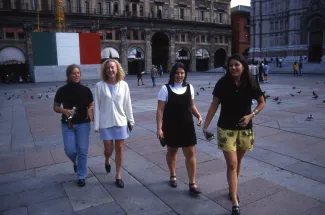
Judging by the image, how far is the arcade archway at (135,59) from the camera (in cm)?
4654

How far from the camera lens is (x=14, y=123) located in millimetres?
10023

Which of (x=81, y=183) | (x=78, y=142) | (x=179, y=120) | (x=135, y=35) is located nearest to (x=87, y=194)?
(x=81, y=183)

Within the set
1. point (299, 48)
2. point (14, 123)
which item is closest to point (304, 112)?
point (14, 123)

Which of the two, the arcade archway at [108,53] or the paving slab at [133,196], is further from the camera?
the arcade archway at [108,53]

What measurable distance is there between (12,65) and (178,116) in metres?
40.8

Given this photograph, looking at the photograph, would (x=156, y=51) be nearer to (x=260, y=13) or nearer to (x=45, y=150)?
(x=260, y=13)

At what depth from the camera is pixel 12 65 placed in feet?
128

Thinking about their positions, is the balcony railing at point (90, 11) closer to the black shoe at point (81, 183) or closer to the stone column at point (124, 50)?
the stone column at point (124, 50)

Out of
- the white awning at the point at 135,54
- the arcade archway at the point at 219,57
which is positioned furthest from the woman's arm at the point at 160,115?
the arcade archway at the point at 219,57

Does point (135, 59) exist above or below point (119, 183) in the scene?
above

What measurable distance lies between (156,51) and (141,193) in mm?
49784

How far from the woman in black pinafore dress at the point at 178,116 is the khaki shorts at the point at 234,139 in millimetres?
545

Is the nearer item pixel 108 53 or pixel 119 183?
pixel 119 183

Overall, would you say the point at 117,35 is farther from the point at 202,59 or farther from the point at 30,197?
the point at 30,197
